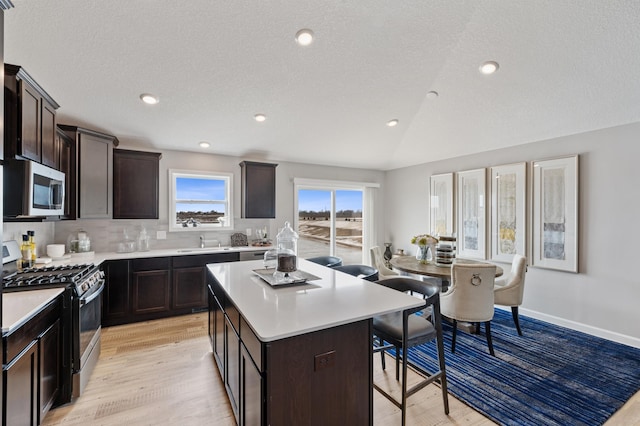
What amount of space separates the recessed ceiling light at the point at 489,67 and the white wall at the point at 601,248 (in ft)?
5.24

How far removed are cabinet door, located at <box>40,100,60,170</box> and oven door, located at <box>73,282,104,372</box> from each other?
1227mm

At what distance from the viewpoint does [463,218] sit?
16.0ft

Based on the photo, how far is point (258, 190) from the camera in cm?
480

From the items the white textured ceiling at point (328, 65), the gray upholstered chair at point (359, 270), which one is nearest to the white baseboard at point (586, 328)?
the white textured ceiling at point (328, 65)

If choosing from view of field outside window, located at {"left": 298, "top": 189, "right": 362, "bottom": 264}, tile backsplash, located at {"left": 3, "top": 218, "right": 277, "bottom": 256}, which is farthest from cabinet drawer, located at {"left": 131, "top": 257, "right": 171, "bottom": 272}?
view of field outside window, located at {"left": 298, "top": 189, "right": 362, "bottom": 264}

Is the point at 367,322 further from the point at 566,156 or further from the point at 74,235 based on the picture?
the point at 74,235

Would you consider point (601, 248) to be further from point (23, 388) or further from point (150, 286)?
point (150, 286)

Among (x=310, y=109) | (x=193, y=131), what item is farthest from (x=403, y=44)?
(x=193, y=131)

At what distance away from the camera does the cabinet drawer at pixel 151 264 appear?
3.75m

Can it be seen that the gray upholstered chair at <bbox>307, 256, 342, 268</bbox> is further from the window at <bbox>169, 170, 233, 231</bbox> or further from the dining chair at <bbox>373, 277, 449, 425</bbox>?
the window at <bbox>169, 170, 233, 231</bbox>

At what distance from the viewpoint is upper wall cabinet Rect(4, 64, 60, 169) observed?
2.05m

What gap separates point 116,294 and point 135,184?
147 cm

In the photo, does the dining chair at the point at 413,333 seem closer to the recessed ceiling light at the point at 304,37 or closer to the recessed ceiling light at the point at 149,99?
the recessed ceiling light at the point at 304,37

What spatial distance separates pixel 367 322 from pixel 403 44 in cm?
261
